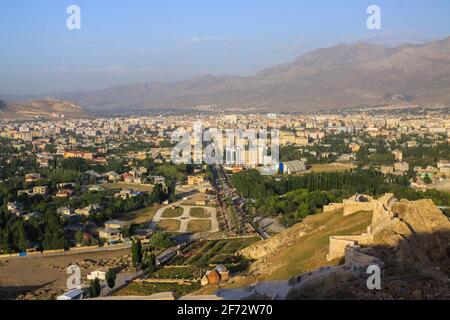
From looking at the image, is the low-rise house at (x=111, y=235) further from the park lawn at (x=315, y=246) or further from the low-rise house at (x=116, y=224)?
the park lawn at (x=315, y=246)

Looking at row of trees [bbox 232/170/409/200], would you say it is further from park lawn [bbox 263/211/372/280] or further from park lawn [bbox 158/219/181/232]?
park lawn [bbox 263/211/372/280]

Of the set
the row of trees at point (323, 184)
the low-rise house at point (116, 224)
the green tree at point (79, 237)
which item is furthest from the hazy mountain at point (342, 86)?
the green tree at point (79, 237)

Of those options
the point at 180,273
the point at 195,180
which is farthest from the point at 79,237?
the point at 195,180

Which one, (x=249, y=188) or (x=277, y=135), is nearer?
(x=249, y=188)

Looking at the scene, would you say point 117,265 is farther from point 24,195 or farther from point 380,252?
point 24,195

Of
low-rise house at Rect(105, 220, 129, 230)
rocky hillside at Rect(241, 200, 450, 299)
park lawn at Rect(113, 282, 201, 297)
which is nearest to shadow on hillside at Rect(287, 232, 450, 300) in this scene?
rocky hillside at Rect(241, 200, 450, 299)

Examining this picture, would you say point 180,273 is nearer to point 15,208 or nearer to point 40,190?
point 15,208
